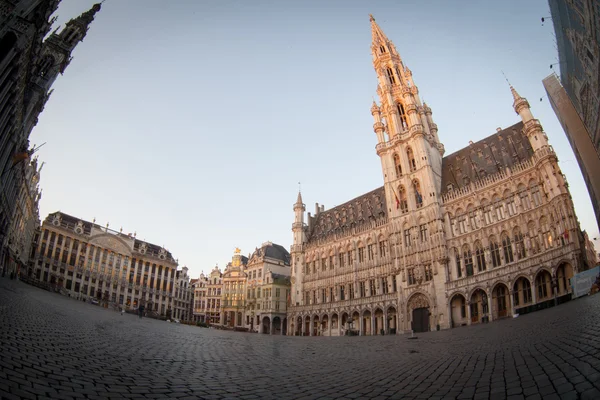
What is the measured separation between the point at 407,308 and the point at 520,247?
15.1 m

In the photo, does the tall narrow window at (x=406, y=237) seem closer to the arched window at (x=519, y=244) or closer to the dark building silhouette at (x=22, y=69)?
the arched window at (x=519, y=244)

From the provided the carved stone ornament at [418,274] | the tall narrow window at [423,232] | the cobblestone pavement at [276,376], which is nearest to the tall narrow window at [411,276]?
the carved stone ornament at [418,274]

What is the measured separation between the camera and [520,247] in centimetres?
3189

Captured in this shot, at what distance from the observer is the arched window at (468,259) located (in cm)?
3583

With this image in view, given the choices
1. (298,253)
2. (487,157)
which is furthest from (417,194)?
(298,253)

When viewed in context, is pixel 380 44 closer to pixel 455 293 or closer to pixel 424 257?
pixel 424 257

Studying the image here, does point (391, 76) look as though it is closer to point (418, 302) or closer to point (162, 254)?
point (418, 302)

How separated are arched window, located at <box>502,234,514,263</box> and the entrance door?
11125 mm

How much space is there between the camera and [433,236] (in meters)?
39.3

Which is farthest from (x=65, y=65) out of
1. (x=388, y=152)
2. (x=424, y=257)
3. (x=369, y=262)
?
(x=424, y=257)

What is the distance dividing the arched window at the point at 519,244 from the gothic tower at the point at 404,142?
956 cm

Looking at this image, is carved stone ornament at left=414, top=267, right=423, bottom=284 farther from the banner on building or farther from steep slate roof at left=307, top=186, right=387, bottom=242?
the banner on building

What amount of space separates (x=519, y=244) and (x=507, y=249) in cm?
136

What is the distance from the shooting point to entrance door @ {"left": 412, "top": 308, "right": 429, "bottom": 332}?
1486 inches
